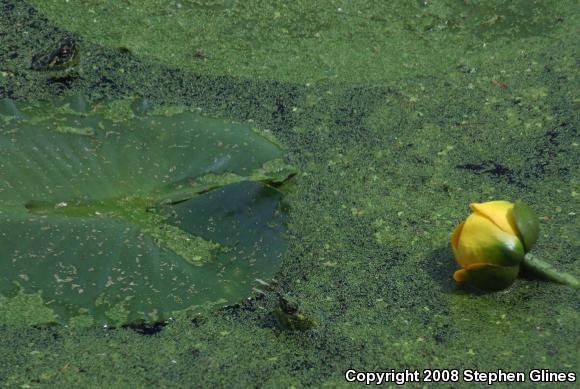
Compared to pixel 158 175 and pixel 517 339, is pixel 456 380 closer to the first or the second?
pixel 517 339

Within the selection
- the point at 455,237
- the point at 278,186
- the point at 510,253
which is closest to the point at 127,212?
the point at 278,186

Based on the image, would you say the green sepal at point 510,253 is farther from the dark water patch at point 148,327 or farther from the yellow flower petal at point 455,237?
the dark water patch at point 148,327

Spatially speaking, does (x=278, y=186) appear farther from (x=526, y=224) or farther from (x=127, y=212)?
(x=526, y=224)

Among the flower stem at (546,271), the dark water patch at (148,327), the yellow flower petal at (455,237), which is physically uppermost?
the yellow flower petal at (455,237)

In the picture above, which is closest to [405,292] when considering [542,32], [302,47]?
[302,47]

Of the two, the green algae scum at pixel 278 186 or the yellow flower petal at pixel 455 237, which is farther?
the yellow flower petal at pixel 455 237

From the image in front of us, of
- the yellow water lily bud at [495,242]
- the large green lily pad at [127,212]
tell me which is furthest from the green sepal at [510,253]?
the large green lily pad at [127,212]
